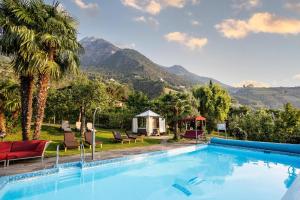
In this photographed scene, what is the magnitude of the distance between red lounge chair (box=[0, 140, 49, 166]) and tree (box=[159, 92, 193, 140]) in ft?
38.8

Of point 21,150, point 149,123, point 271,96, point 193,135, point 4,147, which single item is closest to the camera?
point 4,147

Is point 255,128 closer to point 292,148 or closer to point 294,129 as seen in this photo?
point 294,129

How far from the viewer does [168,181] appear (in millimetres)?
9188

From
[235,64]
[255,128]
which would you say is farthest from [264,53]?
[255,128]

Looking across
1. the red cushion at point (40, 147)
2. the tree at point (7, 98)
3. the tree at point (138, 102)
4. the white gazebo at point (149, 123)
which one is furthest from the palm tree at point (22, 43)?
the tree at point (138, 102)

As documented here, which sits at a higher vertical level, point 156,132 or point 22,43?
point 22,43

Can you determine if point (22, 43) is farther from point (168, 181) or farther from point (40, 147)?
point (168, 181)

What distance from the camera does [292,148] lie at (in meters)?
13.7

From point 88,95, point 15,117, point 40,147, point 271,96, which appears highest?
point 271,96

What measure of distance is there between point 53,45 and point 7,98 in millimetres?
6738

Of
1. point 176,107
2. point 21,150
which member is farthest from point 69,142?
point 176,107

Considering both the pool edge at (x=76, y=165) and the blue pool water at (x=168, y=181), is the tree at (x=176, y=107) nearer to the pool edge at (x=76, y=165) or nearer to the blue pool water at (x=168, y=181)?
the pool edge at (x=76, y=165)

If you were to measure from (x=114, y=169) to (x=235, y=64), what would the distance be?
2747 cm

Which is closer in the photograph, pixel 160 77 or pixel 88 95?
pixel 88 95
